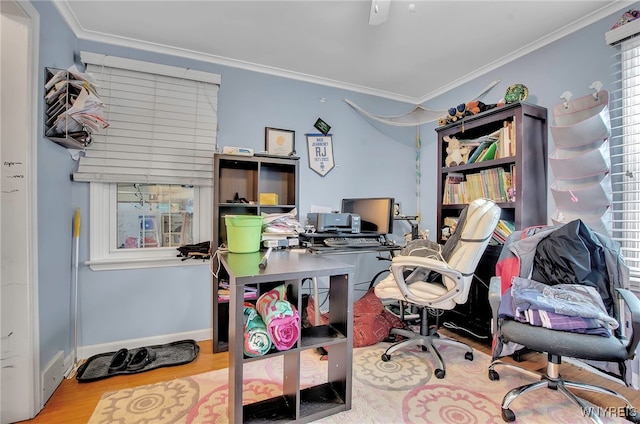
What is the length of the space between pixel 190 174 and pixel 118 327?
1.33 m

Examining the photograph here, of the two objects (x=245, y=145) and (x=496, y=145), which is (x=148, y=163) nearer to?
(x=245, y=145)

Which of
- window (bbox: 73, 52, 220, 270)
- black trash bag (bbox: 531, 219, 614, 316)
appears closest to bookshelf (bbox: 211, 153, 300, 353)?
window (bbox: 73, 52, 220, 270)

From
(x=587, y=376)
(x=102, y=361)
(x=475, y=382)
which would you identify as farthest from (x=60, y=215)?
(x=587, y=376)

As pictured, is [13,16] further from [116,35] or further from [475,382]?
[475,382]

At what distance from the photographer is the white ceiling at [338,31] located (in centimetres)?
189

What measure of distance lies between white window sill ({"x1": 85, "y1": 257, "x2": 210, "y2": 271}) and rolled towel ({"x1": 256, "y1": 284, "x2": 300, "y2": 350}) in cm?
135

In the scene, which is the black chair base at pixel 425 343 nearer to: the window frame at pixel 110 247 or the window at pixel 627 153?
the window at pixel 627 153

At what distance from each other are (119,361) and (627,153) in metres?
3.67

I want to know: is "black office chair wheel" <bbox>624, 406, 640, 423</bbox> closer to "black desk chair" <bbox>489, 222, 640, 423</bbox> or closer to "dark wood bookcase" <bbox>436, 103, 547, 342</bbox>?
"black desk chair" <bbox>489, 222, 640, 423</bbox>

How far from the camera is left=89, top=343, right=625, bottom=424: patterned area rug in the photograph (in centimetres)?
150

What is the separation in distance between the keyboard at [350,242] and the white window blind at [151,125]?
1.17m

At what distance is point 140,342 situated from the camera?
2.30m

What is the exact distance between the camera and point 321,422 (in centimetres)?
144

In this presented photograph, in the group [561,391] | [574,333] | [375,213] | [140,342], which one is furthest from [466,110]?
[140,342]
